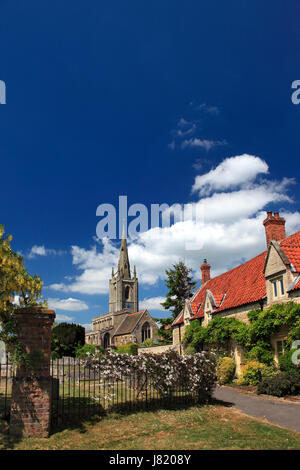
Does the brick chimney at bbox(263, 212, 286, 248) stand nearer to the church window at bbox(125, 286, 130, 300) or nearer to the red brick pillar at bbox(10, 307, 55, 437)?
the red brick pillar at bbox(10, 307, 55, 437)

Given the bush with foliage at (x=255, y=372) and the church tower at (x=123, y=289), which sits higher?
the church tower at (x=123, y=289)

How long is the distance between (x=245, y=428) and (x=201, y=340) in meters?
15.5

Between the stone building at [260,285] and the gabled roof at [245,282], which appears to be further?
the gabled roof at [245,282]

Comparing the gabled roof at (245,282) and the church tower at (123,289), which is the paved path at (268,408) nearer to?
the gabled roof at (245,282)

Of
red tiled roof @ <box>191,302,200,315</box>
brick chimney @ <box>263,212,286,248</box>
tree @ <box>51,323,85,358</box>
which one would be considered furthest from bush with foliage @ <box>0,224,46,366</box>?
tree @ <box>51,323,85,358</box>

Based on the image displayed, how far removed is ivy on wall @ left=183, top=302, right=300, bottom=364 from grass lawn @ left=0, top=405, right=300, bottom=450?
22.5ft

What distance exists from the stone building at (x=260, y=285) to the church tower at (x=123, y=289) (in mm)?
Result: 65641

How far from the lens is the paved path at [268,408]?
31.7ft

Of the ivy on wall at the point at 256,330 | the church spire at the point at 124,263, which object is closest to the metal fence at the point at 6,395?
the ivy on wall at the point at 256,330

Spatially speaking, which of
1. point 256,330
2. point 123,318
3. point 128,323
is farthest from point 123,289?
point 256,330

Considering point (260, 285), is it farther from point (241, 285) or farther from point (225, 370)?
point (225, 370)

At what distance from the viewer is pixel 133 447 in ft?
23.5
